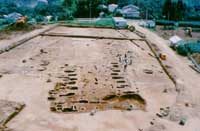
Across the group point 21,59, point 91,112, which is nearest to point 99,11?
point 21,59

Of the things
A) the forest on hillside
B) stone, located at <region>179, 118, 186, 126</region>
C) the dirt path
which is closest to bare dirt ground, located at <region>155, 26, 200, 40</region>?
the dirt path

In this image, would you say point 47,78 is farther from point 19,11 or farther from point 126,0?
point 126,0

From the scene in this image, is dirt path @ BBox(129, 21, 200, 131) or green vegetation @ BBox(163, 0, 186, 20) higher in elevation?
green vegetation @ BBox(163, 0, 186, 20)

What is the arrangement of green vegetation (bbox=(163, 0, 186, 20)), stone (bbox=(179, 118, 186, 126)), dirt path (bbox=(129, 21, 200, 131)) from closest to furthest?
1. stone (bbox=(179, 118, 186, 126))
2. dirt path (bbox=(129, 21, 200, 131))
3. green vegetation (bbox=(163, 0, 186, 20))

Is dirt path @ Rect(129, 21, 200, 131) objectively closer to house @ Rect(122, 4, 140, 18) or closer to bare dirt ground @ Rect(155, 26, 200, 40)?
bare dirt ground @ Rect(155, 26, 200, 40)

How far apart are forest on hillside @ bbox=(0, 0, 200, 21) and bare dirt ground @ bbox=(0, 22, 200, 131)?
73.9ft

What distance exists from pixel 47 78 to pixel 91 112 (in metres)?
7.69

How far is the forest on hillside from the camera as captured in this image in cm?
6781

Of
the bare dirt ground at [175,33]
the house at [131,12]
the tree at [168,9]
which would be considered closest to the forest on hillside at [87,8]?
the tree at [168,9]

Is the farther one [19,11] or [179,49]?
[19,11]

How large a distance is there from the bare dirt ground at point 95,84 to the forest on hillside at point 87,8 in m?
22.5

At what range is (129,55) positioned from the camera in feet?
126

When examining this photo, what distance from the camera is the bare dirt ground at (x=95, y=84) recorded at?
21562 millimetres

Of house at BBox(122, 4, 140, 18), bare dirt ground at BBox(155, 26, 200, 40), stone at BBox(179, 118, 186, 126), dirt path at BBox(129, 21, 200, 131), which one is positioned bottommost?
stone at BBox(179, 118, 186, 126)
